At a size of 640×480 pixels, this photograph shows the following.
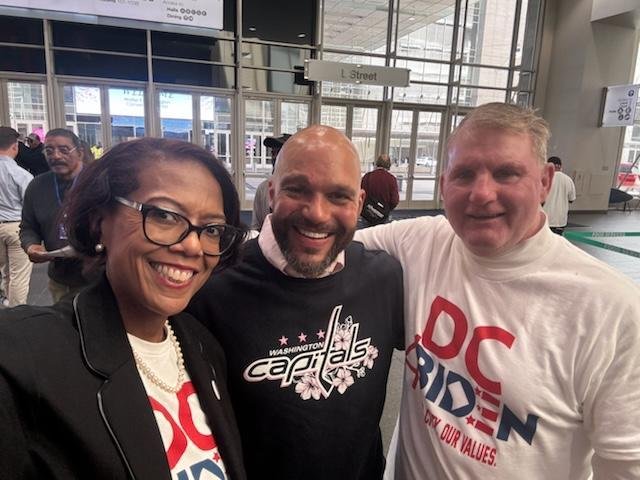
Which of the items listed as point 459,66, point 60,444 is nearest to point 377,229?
point 60,444

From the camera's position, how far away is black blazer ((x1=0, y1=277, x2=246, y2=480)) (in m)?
0.70

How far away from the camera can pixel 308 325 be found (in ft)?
4.18

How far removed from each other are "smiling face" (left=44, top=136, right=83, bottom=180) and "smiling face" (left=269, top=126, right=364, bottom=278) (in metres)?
2.16

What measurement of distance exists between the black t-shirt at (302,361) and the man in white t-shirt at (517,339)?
0.52ft

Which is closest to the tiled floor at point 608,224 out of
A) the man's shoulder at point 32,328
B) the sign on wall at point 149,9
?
the man's shoulder at point 32,328

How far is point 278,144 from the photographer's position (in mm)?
4359

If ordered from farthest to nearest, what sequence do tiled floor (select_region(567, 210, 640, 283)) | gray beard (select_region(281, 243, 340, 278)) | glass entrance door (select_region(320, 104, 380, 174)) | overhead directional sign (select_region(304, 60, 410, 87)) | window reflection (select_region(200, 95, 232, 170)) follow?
glass entrance door (select_region(320, 104, 380, 174)) < window reflection (select_region(200, 95, 232, 170)) < overhead directional sign (select_region(304, 60, 410, 87)) < tiled floor (select_region(567, 210, 640, 283)) < gray beard (select_region(281, 243, 340, 278))

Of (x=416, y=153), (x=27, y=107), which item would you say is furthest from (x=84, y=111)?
(x=416, y=153)

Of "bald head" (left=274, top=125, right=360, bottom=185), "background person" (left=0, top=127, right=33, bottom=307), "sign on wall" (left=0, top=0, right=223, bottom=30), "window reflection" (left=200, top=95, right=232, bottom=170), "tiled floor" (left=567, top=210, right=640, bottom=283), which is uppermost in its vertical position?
"sign on wall" (left=0, top=0, right=223, bottom=30)

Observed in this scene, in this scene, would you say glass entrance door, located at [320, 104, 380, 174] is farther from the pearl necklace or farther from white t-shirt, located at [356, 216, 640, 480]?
the pearl necklace

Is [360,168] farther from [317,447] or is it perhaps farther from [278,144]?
[278,144]

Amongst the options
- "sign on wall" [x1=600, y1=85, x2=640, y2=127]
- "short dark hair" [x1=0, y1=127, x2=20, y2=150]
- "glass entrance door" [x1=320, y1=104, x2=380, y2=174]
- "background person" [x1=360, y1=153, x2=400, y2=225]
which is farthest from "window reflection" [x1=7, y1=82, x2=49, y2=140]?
"sign on wall" [x1=600, y1=85, x2=640, y2=127]

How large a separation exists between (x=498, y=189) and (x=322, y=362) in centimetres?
68

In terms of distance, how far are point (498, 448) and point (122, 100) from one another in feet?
32.5
